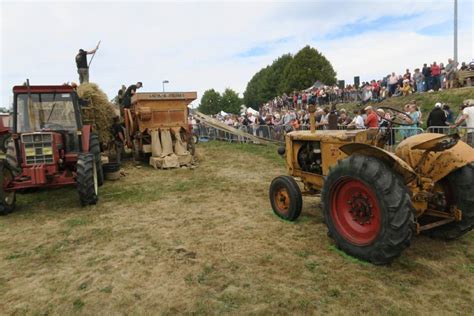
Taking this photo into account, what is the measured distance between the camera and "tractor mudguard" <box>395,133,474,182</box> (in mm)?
4094

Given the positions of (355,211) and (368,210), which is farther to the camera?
(355,211)

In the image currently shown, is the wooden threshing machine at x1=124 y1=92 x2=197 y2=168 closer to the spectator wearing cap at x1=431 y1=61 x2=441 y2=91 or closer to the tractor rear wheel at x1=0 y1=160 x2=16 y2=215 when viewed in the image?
the tractor rear wheel at x1=0 y1=160 x2=16 y2=215

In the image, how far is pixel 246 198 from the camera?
6.93m

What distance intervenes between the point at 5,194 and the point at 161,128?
5347mm

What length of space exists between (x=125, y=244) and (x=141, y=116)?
21.9 ft

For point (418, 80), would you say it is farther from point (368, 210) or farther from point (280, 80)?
point (280, 80)

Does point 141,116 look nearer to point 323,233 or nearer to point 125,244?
point 125,244

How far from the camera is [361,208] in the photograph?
13.3 feet

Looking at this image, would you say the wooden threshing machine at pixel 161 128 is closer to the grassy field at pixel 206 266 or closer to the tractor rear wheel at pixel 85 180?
the tractor rear wheel at pixel 85 180

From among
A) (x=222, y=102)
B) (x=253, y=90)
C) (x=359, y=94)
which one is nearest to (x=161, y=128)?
(x=359, y=94)

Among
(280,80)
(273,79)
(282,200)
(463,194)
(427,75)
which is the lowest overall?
(282,200)

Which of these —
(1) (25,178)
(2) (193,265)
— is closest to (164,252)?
(2) (193,265)

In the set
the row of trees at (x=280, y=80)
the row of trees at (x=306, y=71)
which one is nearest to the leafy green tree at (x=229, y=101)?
the row of trees at (x=280, y=80)

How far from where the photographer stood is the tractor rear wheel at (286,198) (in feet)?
17.3
